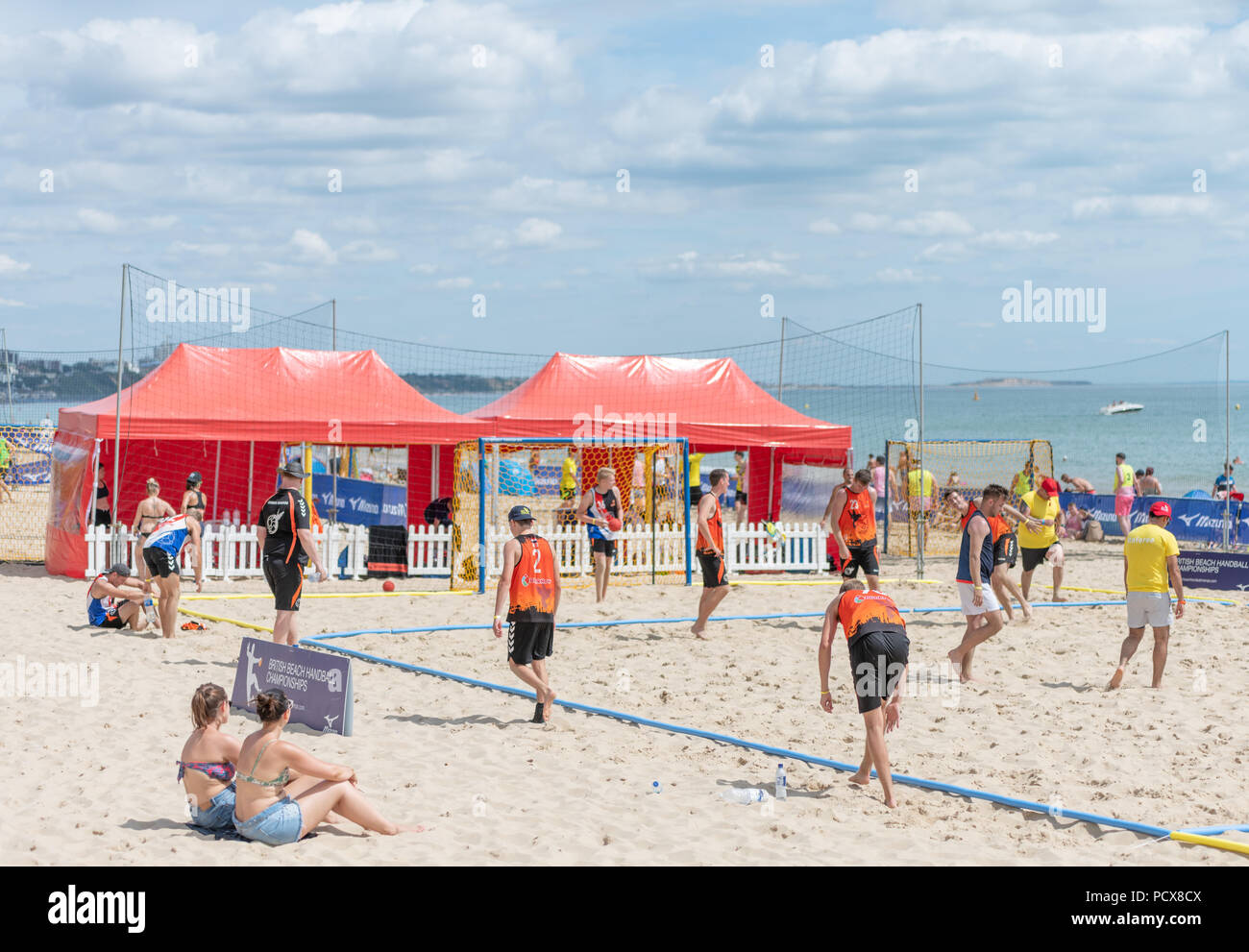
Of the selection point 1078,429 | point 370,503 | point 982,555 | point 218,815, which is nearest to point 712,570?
point 982,555

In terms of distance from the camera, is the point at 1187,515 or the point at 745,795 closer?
the point at 745,795

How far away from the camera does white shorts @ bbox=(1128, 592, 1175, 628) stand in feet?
30.3

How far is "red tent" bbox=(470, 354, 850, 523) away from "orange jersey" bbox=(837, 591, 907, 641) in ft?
33.9

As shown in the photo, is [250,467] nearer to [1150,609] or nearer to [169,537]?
[169,537]

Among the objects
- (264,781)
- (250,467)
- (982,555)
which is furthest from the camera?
(250,467)

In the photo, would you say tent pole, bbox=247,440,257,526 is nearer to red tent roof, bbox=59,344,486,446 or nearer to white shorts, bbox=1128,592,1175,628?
red tent roof, bbox=59,344,486,446

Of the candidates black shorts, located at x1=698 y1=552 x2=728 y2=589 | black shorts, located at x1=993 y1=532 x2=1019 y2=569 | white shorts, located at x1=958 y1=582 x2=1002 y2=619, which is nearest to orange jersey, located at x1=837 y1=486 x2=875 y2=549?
black shorts, located at x1=698 y1=552 x2=728 y2=589

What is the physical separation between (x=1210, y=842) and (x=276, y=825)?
13.9ft

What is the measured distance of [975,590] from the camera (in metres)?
9.39

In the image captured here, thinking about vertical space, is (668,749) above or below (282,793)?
below

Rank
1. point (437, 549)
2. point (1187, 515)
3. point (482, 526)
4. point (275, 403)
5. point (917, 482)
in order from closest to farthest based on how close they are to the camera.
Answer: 1. point (482, 526)
2. point (437, 549)
3. point (275, 403)
4. point (917, 482)
5. point (1187, 515)

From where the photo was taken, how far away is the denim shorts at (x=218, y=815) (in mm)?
5859

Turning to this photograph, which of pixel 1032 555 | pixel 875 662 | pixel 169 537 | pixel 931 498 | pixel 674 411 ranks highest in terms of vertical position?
pixel 674 411
